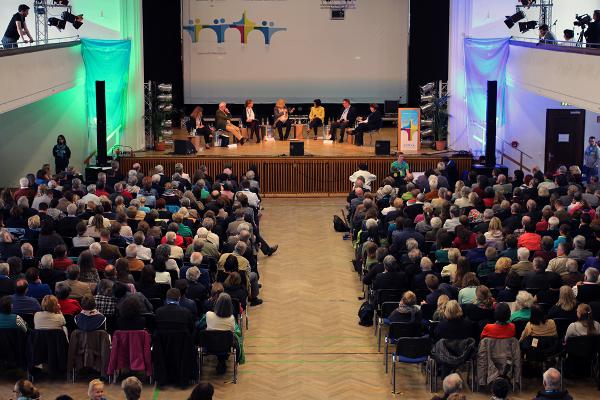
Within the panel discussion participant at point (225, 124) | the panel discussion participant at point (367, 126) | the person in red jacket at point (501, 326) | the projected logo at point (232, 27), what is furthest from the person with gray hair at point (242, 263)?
the projected logo at point (232, 27)

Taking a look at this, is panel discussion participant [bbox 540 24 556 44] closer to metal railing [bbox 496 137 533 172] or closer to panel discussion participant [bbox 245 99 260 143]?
metal railing [bbox 496 137 533 172]

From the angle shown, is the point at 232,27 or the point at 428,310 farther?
the point at 232,27

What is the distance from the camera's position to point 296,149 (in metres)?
23.3

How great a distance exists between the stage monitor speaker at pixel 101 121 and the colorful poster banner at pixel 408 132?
22.6ft

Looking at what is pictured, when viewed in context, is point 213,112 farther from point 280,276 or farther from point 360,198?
point 280,276

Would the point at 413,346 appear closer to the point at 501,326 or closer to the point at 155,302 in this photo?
the point at 501,326

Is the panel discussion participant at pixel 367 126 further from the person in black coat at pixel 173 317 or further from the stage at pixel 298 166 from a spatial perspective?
the person in black coat at pixel 173 317

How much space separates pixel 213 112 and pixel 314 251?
1145 cm

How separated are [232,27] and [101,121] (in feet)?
23.3

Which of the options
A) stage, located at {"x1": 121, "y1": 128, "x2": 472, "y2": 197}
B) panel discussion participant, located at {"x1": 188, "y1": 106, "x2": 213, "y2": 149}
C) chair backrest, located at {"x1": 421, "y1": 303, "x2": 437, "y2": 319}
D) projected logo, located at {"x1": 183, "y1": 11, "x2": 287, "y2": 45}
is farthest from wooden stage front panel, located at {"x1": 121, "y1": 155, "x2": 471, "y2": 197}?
chair backrest, located at {"x1": 421, "y1": 303, "x2": 437, "y2": 319}

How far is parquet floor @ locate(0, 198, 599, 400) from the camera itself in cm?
1156

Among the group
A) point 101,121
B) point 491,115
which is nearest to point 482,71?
point 491,115

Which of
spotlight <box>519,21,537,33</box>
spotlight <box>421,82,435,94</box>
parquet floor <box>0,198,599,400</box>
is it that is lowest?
parquet floor <box>0,198,599,400</box>

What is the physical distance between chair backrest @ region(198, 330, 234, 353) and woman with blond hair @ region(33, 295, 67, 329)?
154 centimetres
